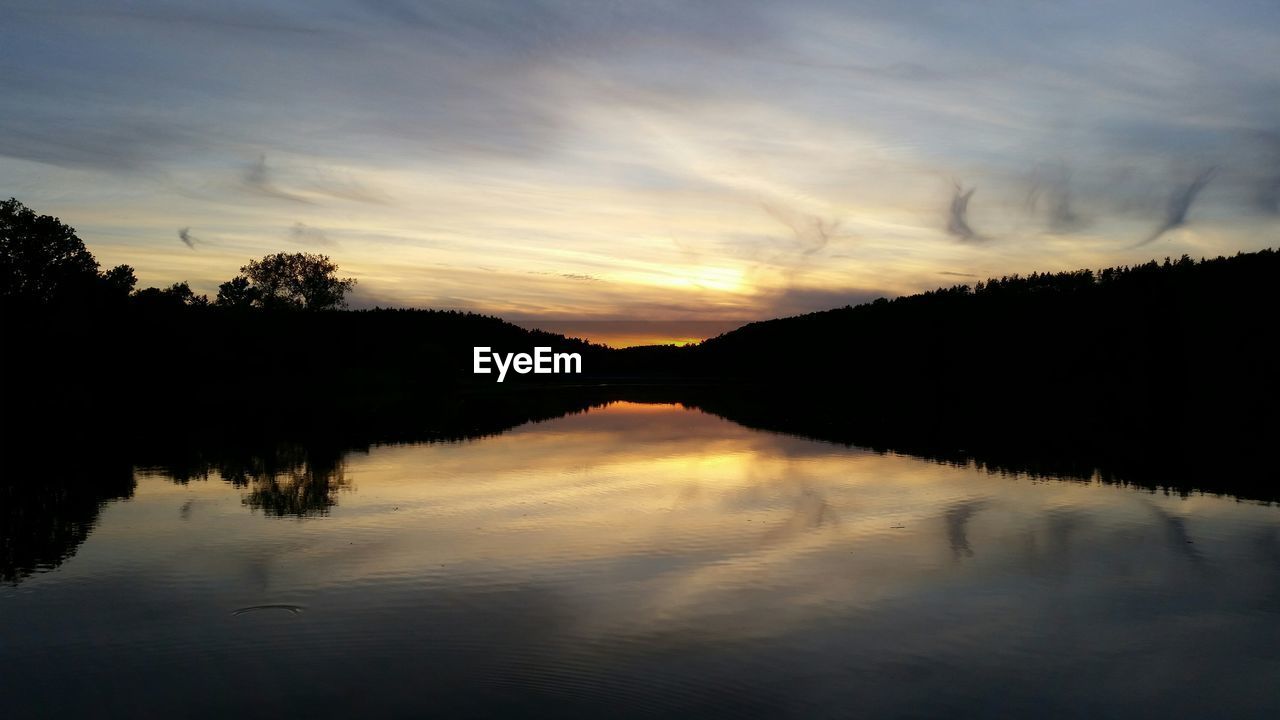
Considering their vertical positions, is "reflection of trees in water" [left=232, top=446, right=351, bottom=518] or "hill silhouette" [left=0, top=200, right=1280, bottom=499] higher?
"hill silhouette" [left=0, top=200, right=1280, bottom=499]

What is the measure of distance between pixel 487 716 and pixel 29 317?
79.5 metres

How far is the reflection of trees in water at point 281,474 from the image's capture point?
84.7ft

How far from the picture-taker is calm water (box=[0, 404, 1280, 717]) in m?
11.5

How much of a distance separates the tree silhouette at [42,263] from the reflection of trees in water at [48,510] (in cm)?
5175

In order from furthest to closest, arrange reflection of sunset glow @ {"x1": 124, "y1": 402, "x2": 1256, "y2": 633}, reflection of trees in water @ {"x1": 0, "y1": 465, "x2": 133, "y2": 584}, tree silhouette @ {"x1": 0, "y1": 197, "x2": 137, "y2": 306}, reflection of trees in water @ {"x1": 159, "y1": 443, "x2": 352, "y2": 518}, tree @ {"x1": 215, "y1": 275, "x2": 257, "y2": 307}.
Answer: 1. tree @ {"x1": 215, "y1": 275, "x2": 257, "y2": 307}
2. tree silhouette @ {"x1": 0, "y1": 197, "x2": 137, "y2": 306}
3. reflection of trees in water @ {"x1": 159, "y1": 443, "x2": 352, "y2": 518}
4. reflection of trees in water @ {"x1": 0, "y1": 465, "x2": 133, "y2": 584}
5. reflection of sunset glow @ {"x1": 124, "y1": 402, "x2": 1256, "y2": 633}

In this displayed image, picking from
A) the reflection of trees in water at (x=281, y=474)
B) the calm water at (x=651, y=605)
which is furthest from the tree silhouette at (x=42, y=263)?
the calm water at (x=651, y=605)

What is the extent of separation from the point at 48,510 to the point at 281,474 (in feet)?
27.4

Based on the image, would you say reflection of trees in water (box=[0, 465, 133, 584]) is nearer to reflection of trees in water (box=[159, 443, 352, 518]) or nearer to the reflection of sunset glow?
reflection of trees in water (box=[159, 443, 352, 518])

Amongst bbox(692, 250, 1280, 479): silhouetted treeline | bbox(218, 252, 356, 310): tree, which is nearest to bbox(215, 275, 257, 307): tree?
bbox(218, 252, 356, 310): tree

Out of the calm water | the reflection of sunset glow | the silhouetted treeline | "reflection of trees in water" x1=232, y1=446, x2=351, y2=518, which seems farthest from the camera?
the silhouetted treeline

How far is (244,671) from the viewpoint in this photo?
12156mm

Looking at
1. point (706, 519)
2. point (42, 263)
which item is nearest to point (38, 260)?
point (42, 263)

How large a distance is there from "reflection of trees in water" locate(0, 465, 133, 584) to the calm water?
1.62 ft

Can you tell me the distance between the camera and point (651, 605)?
15438 mm
